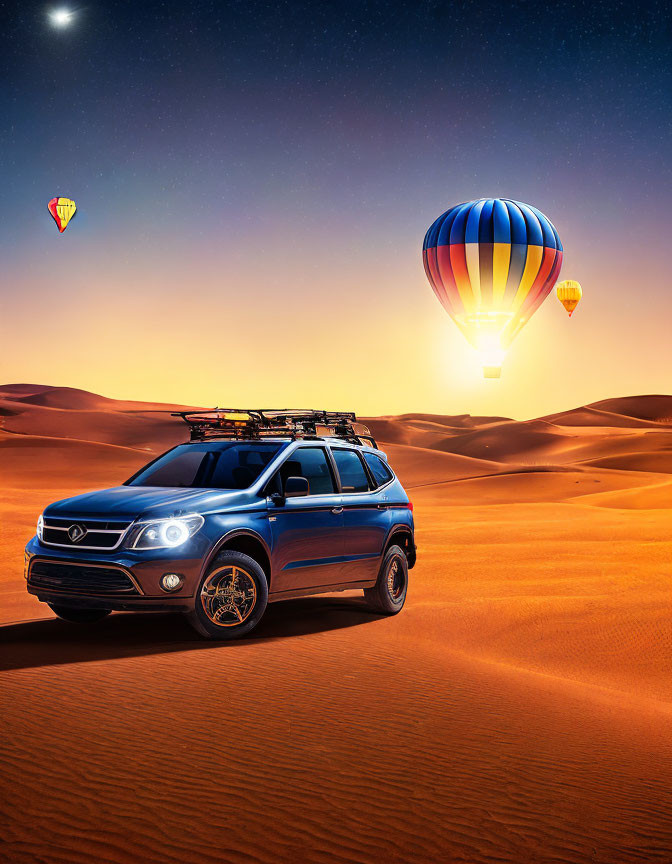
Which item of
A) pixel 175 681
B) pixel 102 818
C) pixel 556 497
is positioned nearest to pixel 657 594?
pixel 175 681

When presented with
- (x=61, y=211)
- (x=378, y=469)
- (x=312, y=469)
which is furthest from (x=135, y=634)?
(x=61, y=211)

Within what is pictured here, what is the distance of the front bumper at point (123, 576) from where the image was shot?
895 centimetres

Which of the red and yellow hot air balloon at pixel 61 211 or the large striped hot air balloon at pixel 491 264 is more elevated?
the red and yellow hot air balloon at pixel 61 211

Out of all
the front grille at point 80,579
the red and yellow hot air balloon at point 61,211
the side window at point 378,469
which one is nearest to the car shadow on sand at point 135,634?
the front grille at point 80,579

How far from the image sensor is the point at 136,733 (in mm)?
6137

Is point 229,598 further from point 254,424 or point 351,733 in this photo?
point 351,733

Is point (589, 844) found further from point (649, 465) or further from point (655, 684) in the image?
point (649, 465)

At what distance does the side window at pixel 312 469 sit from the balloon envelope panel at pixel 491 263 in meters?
26.6

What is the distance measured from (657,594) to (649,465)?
6120cm

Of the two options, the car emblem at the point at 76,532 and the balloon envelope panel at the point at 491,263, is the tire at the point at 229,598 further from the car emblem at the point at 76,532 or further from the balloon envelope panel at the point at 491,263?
the balloon envelope panel at the point at 491,263

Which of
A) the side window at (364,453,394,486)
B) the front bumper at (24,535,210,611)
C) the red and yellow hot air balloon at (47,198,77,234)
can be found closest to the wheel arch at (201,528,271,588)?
the front bumper at (24,535,210,611)

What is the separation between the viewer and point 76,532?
928 cm

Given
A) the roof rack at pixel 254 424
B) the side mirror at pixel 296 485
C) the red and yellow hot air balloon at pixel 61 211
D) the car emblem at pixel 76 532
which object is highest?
the red and yellow hot air balloon at pixel 61 211

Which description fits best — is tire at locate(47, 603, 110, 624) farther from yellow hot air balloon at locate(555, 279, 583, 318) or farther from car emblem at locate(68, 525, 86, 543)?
yellow hot air balloon at locate(555, 279, 583, 318)
